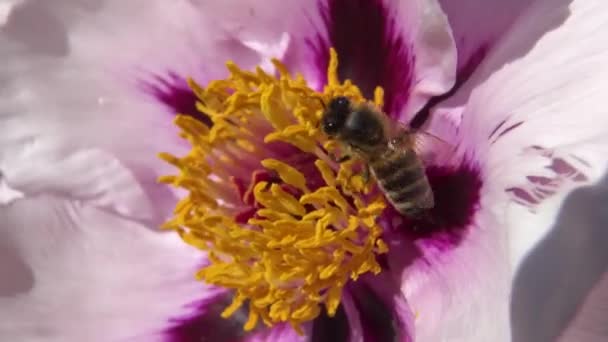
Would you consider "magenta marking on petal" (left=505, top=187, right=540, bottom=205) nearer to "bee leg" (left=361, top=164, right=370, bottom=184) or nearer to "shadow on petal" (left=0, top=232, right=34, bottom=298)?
"bee leg" (left=361, top=164, right=370, bottom=184)

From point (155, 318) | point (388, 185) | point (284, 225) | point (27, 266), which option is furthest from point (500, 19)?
point (27, 266)

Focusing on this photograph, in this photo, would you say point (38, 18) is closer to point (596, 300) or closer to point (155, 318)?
point (155, 318)

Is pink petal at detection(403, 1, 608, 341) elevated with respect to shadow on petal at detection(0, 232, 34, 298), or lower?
elevated

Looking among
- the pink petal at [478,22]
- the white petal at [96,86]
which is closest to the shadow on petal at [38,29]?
the white petal at [96,86]

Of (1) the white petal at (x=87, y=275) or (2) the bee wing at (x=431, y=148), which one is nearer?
(2) the bee wing at (x=431, y=148)

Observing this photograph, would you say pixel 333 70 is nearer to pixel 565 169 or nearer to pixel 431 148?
pixel 431 148

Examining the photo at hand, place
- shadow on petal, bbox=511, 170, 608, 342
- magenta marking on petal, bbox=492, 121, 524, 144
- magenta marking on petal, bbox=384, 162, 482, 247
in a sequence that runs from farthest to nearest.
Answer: magenta marking on petal, bbox=384, 162, 482, 247 < magenta marking on petal, bbox=492, 121, 524, 144 < shadow on petal, bbox=511, 170, 608, 342

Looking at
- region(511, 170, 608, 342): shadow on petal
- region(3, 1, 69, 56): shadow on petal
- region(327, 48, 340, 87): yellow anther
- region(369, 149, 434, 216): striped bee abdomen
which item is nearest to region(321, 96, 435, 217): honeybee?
region(369, 149, 434, 216): striped bee abdomen

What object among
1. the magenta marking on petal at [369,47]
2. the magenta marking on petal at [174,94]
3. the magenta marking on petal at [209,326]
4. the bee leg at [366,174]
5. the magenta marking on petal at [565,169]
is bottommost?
the magenta marking on petal at [209,326]

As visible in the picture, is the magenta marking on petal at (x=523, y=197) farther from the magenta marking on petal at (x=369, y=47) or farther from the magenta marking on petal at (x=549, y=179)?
the magenta marking on petal at (x=369, y=47)
